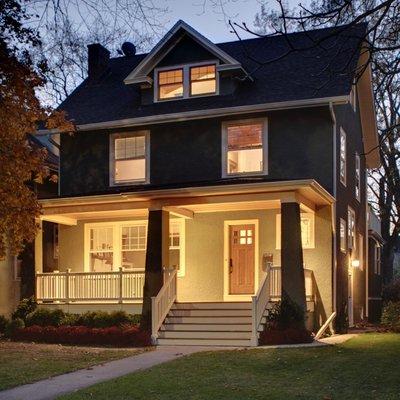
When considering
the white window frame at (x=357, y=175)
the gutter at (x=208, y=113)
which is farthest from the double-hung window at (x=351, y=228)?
the gutter at (x=208, y=113)

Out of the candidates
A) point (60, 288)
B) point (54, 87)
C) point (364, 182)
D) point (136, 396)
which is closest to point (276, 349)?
point (136, 396)

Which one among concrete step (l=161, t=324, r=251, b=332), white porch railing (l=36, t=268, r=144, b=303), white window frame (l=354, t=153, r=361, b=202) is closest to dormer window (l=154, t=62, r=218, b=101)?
white porch railing (l=36, t=268, r=144, b=303)

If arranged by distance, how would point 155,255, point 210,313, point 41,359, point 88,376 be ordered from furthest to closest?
point 155,255 < point 210,313 < point 41,359 < point 88,376

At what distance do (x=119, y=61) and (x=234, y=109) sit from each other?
803 centimetres

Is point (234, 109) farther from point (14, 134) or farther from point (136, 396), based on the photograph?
point (136, 396)

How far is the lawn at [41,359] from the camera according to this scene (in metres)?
11.6

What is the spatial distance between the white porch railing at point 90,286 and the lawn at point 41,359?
252 cm

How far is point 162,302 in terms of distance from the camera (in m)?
17.5

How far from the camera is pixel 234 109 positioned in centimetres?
1964

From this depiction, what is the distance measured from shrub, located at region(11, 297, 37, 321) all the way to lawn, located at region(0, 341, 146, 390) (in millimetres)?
1798

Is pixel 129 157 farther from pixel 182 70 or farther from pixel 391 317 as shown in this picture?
pixel 391 317

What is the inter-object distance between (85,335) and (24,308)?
2631 millimetres

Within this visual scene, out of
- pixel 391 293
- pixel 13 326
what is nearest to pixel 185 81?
pixel 13 326

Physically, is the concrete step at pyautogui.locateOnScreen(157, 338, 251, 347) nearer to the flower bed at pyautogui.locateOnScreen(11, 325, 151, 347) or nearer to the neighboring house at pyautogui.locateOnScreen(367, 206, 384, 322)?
the flower bed at pyautogui.locateOnScreen(11, 325, 151, 347)
